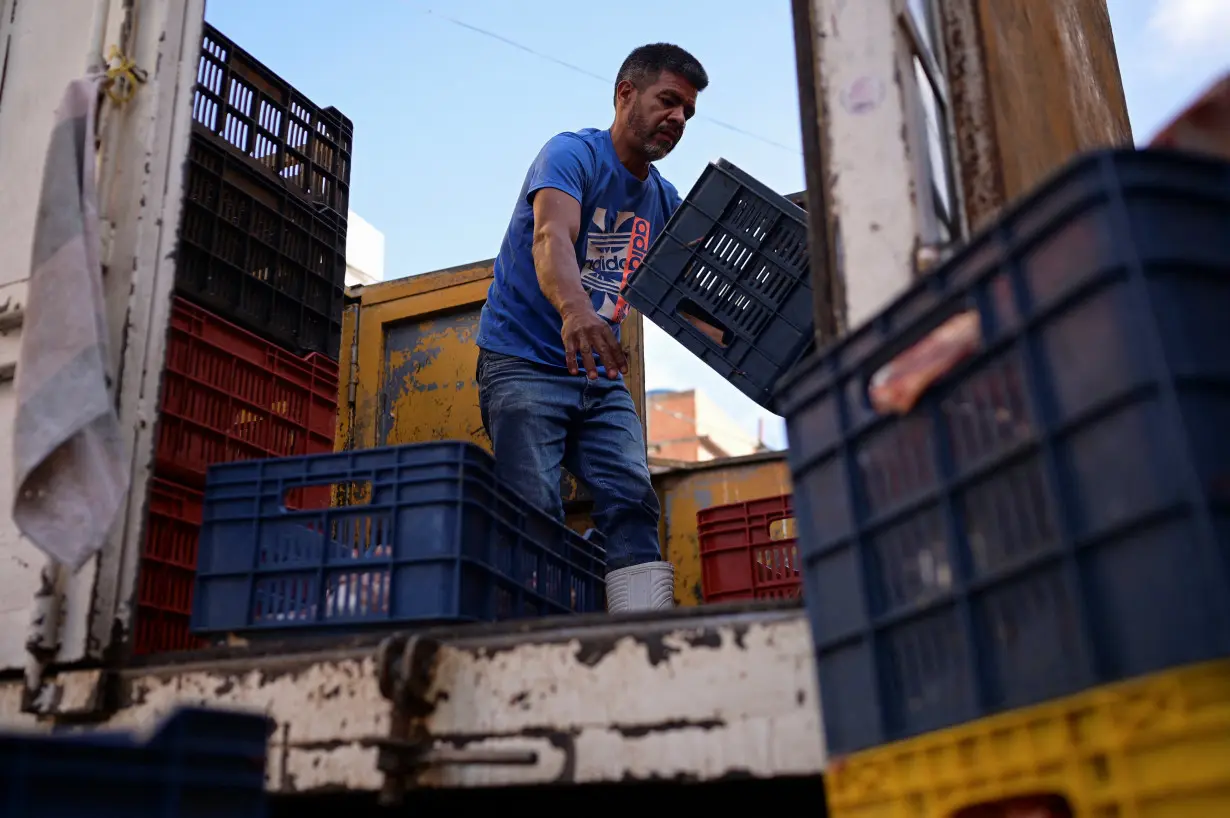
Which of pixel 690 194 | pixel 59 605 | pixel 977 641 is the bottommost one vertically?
pixel 977 641

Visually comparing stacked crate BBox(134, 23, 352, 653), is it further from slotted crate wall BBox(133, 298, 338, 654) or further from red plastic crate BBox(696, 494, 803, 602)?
red plastic crate BBox(696, 494, 803, 602)

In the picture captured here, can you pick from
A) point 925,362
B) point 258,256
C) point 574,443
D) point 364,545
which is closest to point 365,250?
point 258,256

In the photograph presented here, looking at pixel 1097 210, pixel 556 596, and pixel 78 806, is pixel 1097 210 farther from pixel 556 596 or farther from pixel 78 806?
pixel 556 596

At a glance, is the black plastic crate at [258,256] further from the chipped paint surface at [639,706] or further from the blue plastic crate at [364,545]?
the chipped paint surface at [639,706]

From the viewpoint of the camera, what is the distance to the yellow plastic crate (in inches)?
47.7

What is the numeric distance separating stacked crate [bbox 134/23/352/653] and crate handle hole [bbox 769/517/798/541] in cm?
148

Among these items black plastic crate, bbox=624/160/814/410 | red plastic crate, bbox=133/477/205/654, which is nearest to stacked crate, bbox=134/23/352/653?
red plastic crate, bbox=133/477/205/654

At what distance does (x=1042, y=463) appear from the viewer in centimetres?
142

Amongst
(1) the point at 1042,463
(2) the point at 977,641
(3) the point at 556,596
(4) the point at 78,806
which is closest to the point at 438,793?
(3) the point at 556,596

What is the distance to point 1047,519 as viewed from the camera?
4.65 ft

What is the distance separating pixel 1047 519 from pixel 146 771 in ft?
3.54

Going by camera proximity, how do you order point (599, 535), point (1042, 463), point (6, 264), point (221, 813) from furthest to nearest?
point (599, 535) → point (6, 264) → point (221, 813) → point (1042, 463)

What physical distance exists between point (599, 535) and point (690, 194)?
125 centimetres

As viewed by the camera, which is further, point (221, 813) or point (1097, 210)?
point (221, 813)
